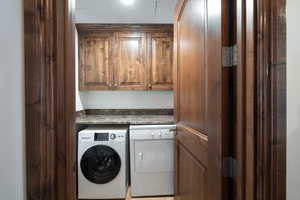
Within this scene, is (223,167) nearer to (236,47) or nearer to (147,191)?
(236,47)

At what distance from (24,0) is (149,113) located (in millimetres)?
2493

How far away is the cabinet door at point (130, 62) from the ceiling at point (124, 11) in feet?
0.76

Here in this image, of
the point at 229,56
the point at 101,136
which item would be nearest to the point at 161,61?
the point at 101,136

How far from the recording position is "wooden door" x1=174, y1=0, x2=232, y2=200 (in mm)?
904

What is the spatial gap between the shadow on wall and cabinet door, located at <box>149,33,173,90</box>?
2061mm

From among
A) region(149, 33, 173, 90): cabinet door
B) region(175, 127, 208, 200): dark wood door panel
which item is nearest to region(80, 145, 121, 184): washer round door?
region(175, 127, 208, 200): dark wood door panel

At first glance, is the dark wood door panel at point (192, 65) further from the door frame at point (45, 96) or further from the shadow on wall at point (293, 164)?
the door frame at point (45, 96)

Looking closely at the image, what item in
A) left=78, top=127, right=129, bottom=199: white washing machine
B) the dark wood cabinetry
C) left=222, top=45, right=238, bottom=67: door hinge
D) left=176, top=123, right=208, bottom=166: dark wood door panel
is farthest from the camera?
the dark wood cabinetry

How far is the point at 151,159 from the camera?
224 centimetres

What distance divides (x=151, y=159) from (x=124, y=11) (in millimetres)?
1955

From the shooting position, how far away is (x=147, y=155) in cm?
223

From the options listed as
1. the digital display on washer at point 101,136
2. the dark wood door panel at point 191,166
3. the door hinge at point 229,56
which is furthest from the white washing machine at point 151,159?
the door hinge at point 229,56
